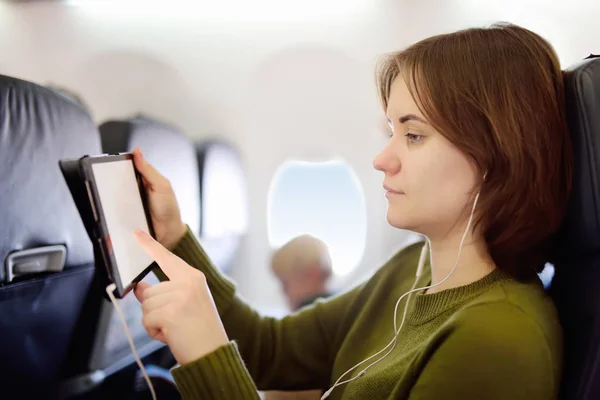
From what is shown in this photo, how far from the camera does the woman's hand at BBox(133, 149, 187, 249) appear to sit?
962mm

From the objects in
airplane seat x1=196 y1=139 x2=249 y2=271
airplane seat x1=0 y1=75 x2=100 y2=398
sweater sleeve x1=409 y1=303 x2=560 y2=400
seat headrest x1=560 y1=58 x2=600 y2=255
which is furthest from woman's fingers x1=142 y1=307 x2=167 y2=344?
airplane seat x1=196 y1=139 x2=249 y2=271

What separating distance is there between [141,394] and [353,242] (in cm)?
90

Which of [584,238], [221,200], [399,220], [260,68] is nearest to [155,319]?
[399,220]

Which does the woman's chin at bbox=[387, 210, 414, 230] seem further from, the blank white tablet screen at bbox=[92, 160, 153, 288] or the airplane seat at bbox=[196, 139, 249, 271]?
the airplane seat at bbox=[196, 139, 249, 271]

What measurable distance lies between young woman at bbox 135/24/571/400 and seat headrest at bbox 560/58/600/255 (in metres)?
0.02

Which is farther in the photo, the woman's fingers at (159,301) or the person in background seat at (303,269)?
the person in background seat at (303,269)

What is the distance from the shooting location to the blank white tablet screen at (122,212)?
0.77 meters

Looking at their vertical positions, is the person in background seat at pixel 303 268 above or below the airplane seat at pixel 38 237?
below

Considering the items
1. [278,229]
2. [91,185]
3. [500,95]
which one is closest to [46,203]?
[91,185]

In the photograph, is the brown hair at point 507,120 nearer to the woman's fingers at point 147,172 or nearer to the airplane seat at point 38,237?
the woman's fingers at point 147,172

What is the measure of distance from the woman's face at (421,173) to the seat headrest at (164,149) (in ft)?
2.09

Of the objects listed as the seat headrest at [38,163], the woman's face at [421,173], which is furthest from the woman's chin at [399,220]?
the seat headrest at [38,163]

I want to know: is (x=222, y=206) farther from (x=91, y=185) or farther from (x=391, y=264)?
(x=91, y=185)

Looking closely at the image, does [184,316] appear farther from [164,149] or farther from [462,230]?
[164,149]
